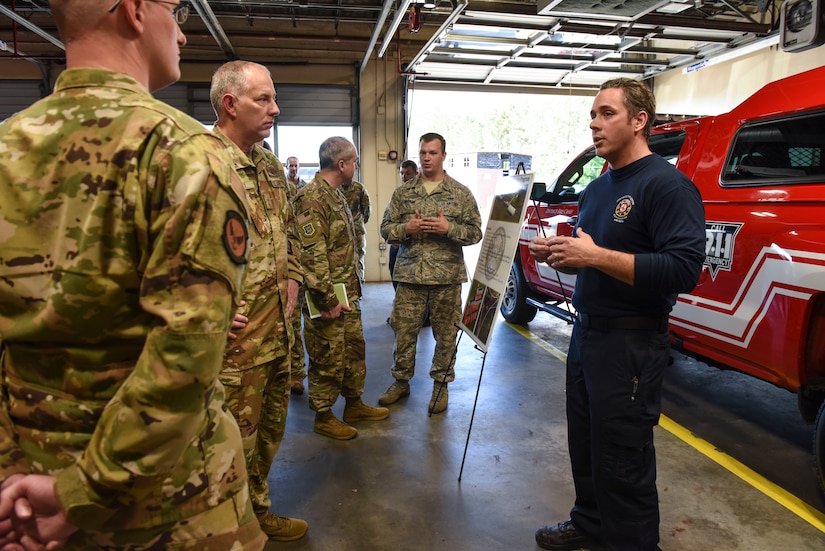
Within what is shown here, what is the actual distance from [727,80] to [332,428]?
7867 millimetres

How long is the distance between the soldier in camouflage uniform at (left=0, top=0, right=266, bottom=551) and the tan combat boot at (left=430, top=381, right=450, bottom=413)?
2991 mm

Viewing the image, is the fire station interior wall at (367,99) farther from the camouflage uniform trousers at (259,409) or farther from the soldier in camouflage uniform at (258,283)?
the camouflage uniform trousers at (259,409)

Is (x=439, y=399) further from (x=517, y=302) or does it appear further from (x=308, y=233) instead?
(x=517, y=302)

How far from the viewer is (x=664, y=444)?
3354 millimetres

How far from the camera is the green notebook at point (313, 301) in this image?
3.15 metres

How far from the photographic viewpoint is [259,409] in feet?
6.92

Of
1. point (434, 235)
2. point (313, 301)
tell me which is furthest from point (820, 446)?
point (313, 301)

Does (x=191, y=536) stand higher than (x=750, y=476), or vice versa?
(x=191, y=536)

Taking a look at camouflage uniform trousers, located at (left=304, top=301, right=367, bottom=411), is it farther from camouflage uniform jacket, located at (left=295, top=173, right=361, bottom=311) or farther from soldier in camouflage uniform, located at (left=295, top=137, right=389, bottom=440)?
camouflage uniform jacket, located at (left=295, top=173, right=361, bottom=311)

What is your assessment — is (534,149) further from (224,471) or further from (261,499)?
(224,471)

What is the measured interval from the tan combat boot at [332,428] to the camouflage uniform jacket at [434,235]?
107cm

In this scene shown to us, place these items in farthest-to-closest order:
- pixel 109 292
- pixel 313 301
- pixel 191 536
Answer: pixel 313 301, pixel 191 536, pixel 109 292

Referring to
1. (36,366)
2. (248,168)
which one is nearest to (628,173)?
(248,168)

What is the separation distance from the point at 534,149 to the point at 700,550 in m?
13.9
